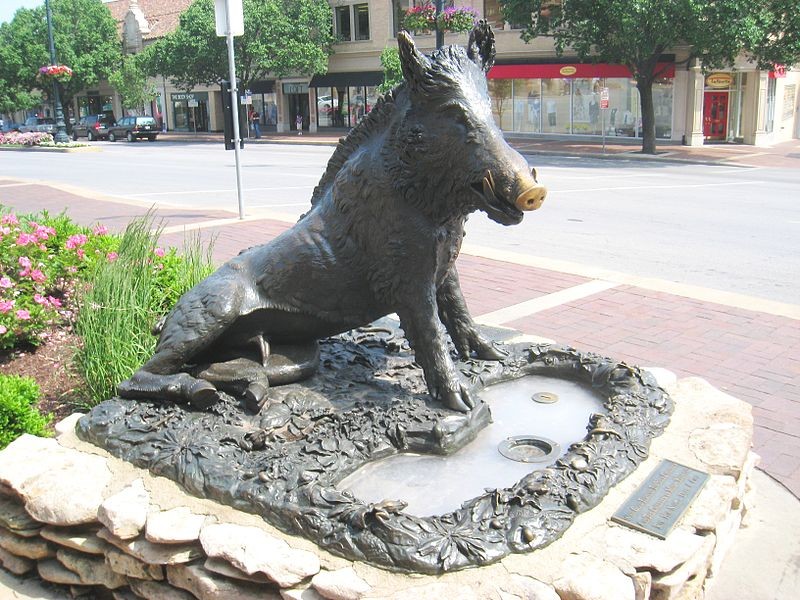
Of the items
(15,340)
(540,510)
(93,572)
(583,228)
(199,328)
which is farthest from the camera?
(583,228)

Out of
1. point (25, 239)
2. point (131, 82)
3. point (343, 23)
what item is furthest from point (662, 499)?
point (131, 82)

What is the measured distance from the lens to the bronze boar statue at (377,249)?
318 centimetres

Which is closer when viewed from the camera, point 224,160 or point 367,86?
point 224,160

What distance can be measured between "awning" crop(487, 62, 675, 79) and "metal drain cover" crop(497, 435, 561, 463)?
26298 millimetres

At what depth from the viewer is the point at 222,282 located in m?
3.72

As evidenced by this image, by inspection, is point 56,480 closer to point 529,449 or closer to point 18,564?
point 18,564

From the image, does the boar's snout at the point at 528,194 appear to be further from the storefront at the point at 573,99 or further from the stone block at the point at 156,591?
the storefront at the point at 573,99

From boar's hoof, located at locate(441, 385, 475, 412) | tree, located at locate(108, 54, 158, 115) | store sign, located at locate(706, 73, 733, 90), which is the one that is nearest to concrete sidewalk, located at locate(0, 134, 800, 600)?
boar's hoof, located at locate(441, 385, 475, 412)

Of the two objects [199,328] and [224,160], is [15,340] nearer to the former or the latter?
[199,328]

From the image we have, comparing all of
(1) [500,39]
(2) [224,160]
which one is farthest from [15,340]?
(1) [500,39]

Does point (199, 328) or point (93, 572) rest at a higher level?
point (199, 328)

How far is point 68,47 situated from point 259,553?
5050 cm

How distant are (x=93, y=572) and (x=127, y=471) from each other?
1.39 feet

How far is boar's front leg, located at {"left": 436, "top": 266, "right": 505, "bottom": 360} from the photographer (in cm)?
415
